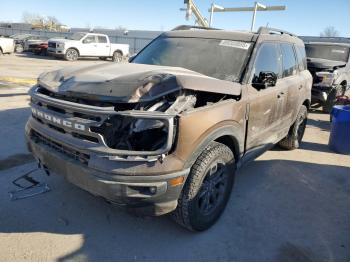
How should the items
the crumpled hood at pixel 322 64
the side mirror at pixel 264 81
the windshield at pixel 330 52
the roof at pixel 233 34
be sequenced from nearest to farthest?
A: the side mirror at pixel 264 81 → the roof at pixel 233 34 → the crumpled hood at pixel 322 64 → the windshield at pixel 330 52

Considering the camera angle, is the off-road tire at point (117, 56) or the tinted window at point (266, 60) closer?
the tinted window at point (266, 60)

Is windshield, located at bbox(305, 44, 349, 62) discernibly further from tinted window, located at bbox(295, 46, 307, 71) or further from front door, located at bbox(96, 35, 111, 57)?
front door, located at bbox(96, 35, 111, 57)

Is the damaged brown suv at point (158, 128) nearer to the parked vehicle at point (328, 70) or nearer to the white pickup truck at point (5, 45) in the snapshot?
the parked vehicle at point (328, 70)

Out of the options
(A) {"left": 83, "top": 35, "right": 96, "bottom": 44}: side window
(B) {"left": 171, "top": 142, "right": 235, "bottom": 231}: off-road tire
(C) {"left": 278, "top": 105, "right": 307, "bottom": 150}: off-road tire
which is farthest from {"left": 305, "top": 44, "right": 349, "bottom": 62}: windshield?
(A) {"left": 83, "top": 35, "right": 96, "bottom": 44}: side window

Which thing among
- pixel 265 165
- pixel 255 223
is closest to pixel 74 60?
pixel 265 165

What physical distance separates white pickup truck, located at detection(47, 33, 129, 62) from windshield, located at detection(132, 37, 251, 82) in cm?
1860

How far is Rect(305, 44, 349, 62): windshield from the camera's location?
10617 millimetres

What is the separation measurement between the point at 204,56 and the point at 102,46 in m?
20.0

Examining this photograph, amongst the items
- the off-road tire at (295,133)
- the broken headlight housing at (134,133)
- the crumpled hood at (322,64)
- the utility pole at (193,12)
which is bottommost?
the off-road tire at (295,133)

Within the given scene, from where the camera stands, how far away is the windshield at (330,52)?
10617 mm

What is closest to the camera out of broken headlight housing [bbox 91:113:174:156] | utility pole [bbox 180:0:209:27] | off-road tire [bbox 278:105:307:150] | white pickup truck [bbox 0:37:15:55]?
broken headlight housing [bbox 91:113:174:156]

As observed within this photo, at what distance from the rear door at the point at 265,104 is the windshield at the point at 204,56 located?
22cm

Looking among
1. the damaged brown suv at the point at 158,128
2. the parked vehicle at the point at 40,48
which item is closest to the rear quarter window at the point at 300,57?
the damaged brown suv at the point at 158,128

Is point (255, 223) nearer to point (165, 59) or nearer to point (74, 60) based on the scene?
point (165, 59)
